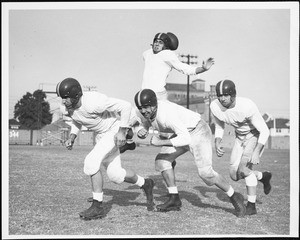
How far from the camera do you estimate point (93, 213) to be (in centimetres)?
454

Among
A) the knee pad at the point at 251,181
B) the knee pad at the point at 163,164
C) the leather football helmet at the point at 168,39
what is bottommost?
the knee pad at the point at 251,181

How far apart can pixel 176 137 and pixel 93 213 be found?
137cm

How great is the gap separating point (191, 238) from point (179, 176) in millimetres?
4752

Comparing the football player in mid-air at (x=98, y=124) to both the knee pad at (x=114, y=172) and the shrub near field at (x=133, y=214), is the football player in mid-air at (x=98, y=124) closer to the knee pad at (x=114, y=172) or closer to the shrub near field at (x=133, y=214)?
the knee pad at (x=114, y=172)

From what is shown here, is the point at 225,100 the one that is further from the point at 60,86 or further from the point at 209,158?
the point at 60,86

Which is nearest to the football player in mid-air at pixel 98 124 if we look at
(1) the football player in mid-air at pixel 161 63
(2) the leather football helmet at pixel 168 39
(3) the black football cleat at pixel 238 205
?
(1) the football player in mid-air at pixel 161 63

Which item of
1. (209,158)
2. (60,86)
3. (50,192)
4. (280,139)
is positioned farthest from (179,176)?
(280,139)

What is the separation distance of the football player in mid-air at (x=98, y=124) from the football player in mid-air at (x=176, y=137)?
30 cm

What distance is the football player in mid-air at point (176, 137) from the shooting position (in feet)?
14.9

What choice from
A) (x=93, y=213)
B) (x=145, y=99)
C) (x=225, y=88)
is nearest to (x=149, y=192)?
(x=93, y=213)

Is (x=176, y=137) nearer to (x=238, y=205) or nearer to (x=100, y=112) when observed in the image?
(x=100, y=112)

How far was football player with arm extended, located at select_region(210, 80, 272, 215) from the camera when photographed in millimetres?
4914

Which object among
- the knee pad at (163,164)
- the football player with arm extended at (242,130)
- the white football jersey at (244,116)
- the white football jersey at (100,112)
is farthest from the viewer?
the knee pad at (163,164)

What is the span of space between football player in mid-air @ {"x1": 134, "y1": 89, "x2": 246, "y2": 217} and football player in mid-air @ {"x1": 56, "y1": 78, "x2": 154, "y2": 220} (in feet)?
0.98
